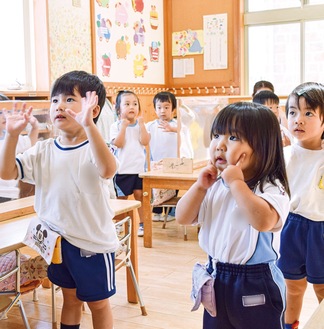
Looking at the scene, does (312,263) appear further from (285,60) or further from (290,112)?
(285,60)

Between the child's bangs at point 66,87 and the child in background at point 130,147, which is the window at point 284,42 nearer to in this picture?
the child in background at point 130,147

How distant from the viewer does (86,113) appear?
1835 mm

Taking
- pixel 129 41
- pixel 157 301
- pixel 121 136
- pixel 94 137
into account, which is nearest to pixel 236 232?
pixel 94 137

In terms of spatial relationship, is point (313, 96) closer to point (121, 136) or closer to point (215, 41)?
point (121, 136)

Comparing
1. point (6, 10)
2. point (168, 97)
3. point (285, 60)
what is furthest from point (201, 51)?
point (6, 10)

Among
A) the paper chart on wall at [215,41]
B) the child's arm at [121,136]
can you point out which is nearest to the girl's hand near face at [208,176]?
the child's arm at [121,136]

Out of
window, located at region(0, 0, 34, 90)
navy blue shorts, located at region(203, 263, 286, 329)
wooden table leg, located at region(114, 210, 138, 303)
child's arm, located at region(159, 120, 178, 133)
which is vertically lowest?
wooden table leg, located at region(114, 210, 138, 303)

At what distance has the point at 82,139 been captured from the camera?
206 cm

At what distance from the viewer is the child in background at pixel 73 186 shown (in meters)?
2.00

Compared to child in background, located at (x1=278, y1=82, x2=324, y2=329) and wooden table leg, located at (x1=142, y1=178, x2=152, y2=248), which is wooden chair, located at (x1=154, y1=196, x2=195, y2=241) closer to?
wooden table leg, located at (x1=142, y1=178, x2=152, y2=248)

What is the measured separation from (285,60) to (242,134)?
6116mm

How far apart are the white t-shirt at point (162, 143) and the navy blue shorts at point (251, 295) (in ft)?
12.2

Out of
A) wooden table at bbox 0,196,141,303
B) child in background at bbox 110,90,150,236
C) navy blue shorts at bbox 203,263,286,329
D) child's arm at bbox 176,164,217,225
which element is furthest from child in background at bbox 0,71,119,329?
child in background at bbox 110,90,150,236

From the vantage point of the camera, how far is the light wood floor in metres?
3.01
